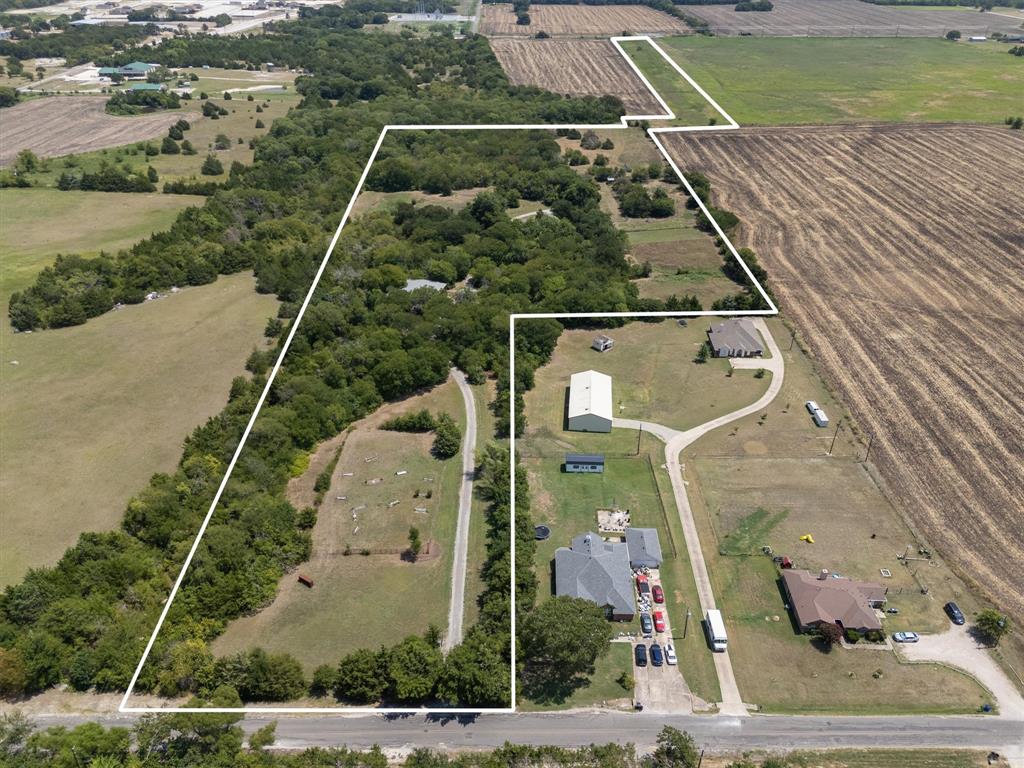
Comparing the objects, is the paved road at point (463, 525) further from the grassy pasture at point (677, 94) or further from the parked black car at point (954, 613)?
the grassy pasture at point (677, 94)

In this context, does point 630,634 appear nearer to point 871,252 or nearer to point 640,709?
point 640,709

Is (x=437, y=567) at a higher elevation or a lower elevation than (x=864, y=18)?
lower

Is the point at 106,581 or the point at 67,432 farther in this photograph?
the point at 67,432

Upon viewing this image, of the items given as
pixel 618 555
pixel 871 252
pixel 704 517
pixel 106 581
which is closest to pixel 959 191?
pixel 871 252

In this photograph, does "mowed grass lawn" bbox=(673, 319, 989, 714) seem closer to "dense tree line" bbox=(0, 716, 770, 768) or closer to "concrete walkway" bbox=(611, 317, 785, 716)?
"concrete walkway" bbox=(611, 317, 785, 716)

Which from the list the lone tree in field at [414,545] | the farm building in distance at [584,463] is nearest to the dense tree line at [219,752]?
the lone tree in field at [414,545]

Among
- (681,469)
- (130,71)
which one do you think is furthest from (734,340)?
(130,71)

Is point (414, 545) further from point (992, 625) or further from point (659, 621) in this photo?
point (992, 625)
